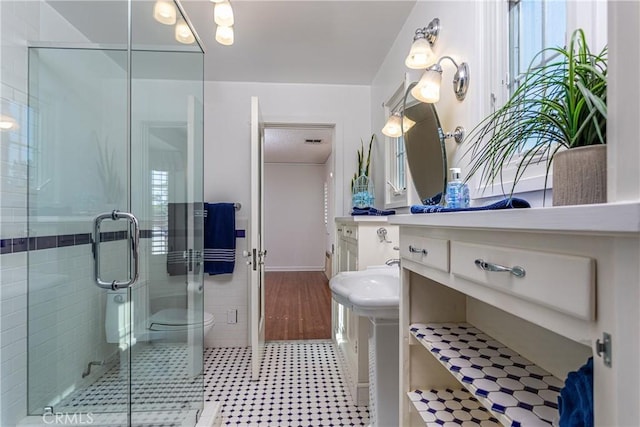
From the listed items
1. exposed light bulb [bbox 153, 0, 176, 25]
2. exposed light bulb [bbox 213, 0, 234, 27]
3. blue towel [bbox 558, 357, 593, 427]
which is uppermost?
exposed light bulb [bbox 153, 0, 176, 25]

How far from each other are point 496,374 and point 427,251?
34 centimetres

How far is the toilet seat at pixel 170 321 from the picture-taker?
205cm

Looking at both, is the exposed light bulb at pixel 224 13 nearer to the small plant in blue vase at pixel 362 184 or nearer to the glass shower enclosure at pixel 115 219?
the glass shower enclosure at pixel 115 219

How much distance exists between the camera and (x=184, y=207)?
220cm

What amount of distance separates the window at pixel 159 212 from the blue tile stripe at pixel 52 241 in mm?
73

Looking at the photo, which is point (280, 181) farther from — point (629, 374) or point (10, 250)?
point (629, 374)

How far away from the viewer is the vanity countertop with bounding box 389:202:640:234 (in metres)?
0.32

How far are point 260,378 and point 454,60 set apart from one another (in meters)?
2.21

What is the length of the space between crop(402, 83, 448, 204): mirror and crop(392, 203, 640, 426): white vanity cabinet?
0.47 metres

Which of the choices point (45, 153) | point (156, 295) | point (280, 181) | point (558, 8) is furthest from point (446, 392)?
point (280, 181)

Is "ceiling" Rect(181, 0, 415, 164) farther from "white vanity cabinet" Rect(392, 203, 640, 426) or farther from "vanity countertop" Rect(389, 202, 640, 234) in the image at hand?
"vanity countertop" Rect(389, 202, 640, 234)

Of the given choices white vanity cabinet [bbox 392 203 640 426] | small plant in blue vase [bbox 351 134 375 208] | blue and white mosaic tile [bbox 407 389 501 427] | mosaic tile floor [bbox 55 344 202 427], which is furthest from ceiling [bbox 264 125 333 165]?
blue and white mosaic tile [bbox 407 389 501 427]

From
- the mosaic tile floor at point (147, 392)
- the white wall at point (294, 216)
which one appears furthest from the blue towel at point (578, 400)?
the white wall at point (294, 216)

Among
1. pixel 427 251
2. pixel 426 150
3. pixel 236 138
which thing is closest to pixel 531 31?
pixel 426 150
